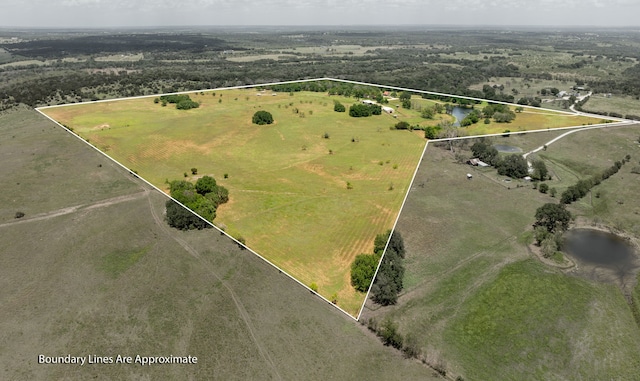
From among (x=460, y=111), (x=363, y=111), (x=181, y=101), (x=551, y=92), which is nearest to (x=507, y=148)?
(x=460, y=111)

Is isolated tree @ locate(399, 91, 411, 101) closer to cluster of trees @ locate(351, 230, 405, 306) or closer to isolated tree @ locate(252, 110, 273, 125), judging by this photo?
isolated tree @ locate(252, 110, 273, 125)

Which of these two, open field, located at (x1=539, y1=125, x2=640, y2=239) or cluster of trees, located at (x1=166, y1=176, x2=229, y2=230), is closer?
cluster of trees, located at (x1=166, y1=176, x2=229, y2=230)

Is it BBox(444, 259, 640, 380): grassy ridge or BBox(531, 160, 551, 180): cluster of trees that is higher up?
BBox(531, 160, 551, 180): cluster of trees

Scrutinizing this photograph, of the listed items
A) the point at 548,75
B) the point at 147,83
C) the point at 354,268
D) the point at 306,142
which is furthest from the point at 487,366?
the point at 548,75

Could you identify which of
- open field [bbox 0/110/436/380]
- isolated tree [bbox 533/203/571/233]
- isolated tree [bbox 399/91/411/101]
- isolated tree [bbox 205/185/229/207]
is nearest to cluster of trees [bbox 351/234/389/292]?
open field [bbox 0/110/436/380]

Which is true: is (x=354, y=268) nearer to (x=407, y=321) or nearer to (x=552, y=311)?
(x=407, y=321)

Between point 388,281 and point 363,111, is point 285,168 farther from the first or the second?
point 363,111

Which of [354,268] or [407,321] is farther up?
[354,268]
